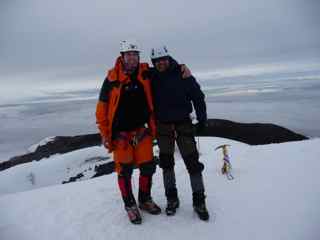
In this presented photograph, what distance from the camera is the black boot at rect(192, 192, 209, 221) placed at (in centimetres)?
462

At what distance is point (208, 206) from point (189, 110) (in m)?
1.57

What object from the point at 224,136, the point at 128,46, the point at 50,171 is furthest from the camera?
the point at 224,136

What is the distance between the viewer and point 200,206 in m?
4.72

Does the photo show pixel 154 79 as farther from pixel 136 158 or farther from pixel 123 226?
pixel 123 226

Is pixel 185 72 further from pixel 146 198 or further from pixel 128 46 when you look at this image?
pixel 146 198

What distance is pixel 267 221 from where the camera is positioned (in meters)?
4.47

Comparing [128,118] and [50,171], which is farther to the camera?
[50,171]

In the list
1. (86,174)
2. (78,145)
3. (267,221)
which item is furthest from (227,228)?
(78,145)

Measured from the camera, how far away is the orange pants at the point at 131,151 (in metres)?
4.70

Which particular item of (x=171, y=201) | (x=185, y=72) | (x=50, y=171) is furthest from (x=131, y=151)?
(x=50, y=171)

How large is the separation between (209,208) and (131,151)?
1.51 m

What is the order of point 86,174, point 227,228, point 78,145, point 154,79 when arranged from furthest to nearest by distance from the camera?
point 78,145, point 86,174, point 154,79, point 227,228

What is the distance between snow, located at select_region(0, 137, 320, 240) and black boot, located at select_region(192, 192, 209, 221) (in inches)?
3.5

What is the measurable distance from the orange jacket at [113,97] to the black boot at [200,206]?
1372 millimetres
